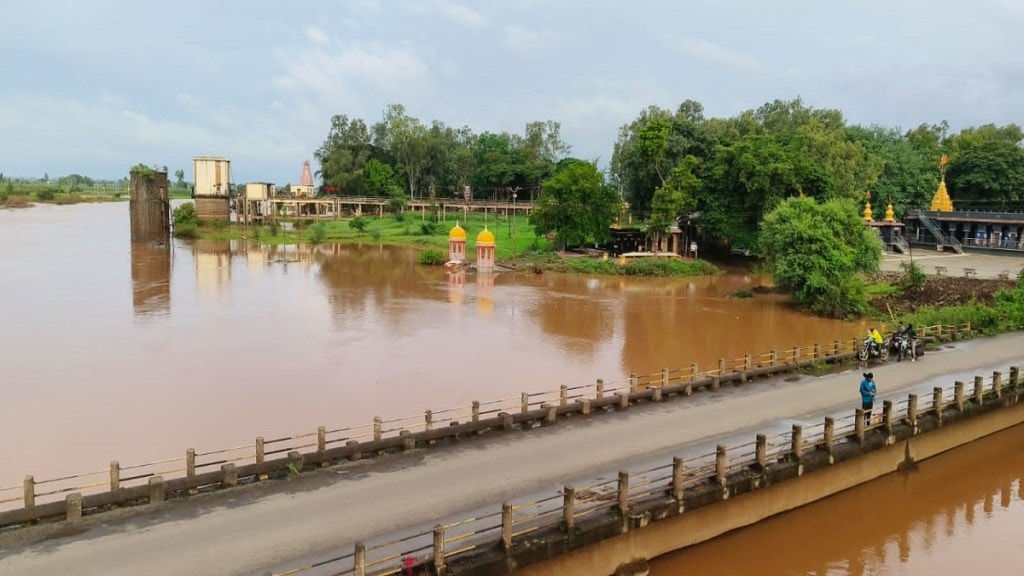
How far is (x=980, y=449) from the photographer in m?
21.8

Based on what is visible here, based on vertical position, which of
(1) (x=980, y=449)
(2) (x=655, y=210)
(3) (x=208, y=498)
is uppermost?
(2) (x=655, y=210)

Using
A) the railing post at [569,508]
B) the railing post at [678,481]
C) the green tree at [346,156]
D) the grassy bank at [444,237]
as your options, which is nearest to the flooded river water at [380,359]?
the railing post at [678,481]

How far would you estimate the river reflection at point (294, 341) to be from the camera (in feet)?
76.0

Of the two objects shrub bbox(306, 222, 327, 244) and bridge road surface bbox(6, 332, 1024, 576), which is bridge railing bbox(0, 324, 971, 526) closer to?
bridge road surface bbox(6, 332, 1024, 576)

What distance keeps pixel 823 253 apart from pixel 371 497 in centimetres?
3542

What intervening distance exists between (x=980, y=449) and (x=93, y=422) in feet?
80.3

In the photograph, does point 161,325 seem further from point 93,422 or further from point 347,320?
point 93,422

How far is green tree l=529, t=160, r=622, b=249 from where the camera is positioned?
6550cm

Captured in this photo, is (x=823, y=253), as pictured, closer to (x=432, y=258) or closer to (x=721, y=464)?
(x=721, y=464)

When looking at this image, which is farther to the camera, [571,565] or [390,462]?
[390,462]

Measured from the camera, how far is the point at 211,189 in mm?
94938

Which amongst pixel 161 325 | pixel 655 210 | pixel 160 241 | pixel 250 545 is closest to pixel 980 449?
pixel 250 545

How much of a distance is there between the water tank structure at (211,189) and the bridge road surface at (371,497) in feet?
277

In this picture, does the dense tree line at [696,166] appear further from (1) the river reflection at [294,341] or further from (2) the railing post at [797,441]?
(2) the railing post at [797,441]
